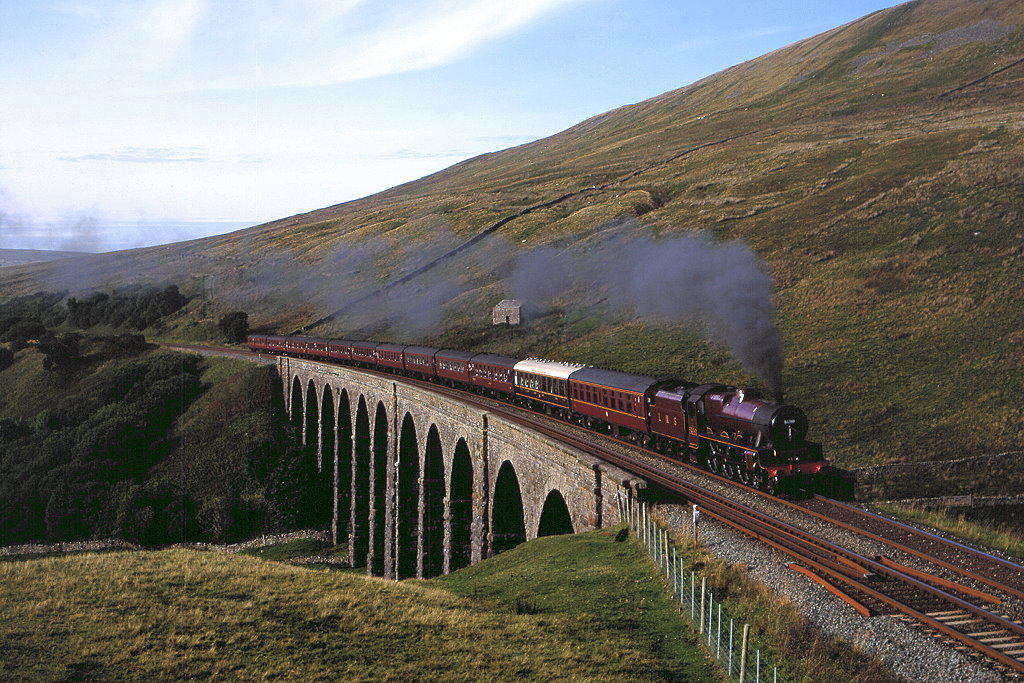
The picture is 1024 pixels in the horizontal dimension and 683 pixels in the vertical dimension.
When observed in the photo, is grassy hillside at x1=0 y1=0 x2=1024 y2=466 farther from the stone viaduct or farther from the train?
the stone viaduct

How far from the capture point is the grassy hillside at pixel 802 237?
131 ft

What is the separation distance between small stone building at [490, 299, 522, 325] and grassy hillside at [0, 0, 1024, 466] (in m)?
2.85

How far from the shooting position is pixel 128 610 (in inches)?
683

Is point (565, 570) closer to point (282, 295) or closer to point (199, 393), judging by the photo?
point (199, 393)

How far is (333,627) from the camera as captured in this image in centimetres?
1662

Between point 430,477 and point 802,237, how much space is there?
47092 millimetres

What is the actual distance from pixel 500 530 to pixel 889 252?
43.4 meters

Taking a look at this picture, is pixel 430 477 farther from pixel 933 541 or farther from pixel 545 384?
pixel 933 541

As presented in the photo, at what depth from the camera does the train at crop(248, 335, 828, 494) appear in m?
21.7

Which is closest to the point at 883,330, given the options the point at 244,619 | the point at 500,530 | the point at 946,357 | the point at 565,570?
the point at 946,357

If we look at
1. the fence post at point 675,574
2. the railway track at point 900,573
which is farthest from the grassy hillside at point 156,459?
the fence post at point 675,574

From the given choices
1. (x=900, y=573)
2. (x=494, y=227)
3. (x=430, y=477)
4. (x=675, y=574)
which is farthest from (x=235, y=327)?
(x=900, y=573)

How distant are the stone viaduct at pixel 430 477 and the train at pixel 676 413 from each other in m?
4.61

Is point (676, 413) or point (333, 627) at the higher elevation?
point (676, 413)
